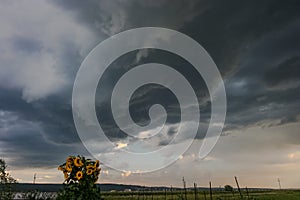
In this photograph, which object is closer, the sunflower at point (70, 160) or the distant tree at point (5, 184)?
the sunflower at point (70, 160)

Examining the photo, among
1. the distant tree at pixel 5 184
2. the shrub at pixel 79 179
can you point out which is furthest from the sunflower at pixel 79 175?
the distant tree at pixel 5 184

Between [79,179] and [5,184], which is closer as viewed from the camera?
[79,179]

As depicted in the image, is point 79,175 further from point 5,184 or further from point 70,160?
point 5,184

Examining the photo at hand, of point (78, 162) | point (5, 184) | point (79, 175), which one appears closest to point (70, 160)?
point (78, 162)

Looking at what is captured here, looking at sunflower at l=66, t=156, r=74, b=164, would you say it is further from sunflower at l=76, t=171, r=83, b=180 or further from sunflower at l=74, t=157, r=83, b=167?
sunflower at l=76, t=171, r=83, b=180

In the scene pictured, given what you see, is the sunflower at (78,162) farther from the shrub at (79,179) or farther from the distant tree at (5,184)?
the distant tree at (5,184)

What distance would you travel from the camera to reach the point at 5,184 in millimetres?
19859

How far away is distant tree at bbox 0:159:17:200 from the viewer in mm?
19175

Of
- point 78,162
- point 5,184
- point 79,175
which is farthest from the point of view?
point 5,184

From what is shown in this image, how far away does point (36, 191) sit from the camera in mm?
15719

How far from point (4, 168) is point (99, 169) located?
1222cm

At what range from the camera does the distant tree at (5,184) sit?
19175mm

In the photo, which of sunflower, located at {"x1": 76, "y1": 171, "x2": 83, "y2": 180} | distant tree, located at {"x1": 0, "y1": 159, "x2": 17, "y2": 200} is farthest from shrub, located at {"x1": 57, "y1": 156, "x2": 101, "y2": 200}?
distant tree, located at {"x1": 0, "y1": 159, "x2": 17, "y2": 200}

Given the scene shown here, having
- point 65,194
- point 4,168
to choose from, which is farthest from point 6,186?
point 65,194
